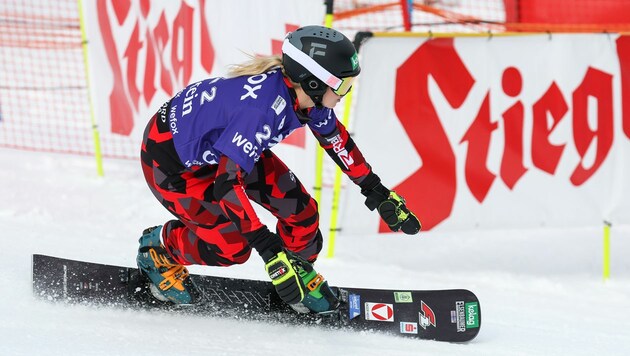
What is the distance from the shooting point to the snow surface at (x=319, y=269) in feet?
12.6

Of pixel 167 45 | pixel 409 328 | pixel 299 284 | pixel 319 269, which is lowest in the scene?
pixel 319 269

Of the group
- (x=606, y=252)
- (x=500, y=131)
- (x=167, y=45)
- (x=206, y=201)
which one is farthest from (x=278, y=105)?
(x=167, y=45)

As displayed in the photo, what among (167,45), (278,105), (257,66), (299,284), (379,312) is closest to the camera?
(299,284)

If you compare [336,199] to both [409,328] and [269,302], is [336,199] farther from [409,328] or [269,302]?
[409,328]

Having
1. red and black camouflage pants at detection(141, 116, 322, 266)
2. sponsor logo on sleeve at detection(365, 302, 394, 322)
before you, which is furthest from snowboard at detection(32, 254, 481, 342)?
red and black camouflage pants at detection(141, 116, 322, 266)

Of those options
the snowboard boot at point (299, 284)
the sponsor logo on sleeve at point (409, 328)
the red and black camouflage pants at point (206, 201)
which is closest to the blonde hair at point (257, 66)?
the red and black camouflage pants at point (206, 201)

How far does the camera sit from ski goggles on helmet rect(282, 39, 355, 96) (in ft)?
11.6

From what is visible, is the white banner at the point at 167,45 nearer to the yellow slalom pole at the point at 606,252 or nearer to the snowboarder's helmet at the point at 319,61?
the snowboarder's helmet at the point at 319,61

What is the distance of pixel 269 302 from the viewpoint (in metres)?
4.31

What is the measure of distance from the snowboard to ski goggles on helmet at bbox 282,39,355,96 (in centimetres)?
124

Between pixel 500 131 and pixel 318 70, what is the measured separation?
248cm

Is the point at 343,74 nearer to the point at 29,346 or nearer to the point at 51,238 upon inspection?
the point at 29,346

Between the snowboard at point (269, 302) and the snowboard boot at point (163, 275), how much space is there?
0.06 metres

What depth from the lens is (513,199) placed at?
18.9 feet
